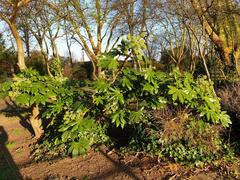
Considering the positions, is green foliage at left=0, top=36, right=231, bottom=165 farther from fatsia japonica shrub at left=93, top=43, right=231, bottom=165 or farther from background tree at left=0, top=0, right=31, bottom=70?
background tree at left=0, top=0, right=31, bottom=70

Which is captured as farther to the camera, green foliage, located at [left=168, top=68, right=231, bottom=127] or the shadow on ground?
the shadow on ground

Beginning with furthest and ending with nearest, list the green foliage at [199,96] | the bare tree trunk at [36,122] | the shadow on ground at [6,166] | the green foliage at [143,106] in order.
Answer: the bare tree trunk at [36,122]
the shadow on ground at [6,166]
the green foliage at [143,106]
the green foliage at [199,96]

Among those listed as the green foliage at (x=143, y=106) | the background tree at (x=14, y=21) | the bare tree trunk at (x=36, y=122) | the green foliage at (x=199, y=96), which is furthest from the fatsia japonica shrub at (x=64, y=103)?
the green foliage at (x=199, y=96)

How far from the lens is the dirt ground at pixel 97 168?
4.58 metres

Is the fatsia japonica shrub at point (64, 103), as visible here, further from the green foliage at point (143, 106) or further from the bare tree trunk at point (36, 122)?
the bare tree trunk at point (36, 122)

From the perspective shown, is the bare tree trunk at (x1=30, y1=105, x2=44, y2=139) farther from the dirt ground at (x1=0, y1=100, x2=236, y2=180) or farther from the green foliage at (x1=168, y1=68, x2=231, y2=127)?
the green foliage at (x1=168, y1=68, x2=231, y2=127)

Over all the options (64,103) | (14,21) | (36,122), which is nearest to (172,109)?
(64,103)

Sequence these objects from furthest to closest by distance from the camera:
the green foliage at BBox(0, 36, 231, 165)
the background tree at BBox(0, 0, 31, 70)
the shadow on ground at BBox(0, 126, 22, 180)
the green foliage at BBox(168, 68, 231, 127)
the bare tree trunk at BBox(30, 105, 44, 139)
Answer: the bare tree trunk at BBox(30, 105, 44, 139)
the background tree at BBox(0, 0, 31, 70)
the shadow on ground at BBox(0, 126, 22, 180)
the green foliage at BBox(0, 36, 231, 165)
the green foliage at BBox(168, 68, 231, 127)

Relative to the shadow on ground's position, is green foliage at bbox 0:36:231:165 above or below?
above

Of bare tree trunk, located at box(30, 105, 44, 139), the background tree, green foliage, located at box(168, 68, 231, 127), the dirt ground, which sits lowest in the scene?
the dirt ground

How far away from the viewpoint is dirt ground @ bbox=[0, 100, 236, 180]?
180 inches

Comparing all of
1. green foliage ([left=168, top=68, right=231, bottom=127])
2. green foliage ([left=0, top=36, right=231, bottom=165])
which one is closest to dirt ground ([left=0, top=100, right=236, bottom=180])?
green foliage ([left=0, top=36, right=231, bottom=165])

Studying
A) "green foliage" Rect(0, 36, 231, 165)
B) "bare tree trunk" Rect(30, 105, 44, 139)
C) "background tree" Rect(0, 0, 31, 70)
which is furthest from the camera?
"bare tree trunk" Rect(30, 105, 44, 139)

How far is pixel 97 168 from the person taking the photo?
504cm
